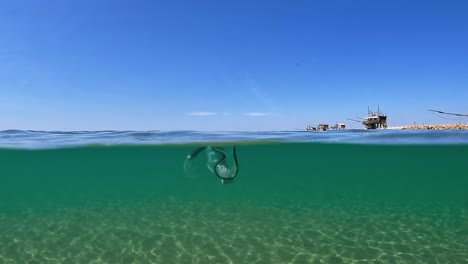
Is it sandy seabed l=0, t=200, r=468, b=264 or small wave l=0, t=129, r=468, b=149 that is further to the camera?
small wave l=0, t=129, r=468, b=149

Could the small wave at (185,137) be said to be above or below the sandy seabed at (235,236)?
above

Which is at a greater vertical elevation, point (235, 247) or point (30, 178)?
point (235, 247)

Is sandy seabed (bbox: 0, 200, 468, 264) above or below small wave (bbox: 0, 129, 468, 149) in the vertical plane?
below

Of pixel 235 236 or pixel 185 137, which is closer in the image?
pixel 235 236

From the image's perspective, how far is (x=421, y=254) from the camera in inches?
334

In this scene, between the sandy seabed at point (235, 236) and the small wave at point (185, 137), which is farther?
the small wave at point (185, 137)

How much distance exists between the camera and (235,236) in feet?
33.1

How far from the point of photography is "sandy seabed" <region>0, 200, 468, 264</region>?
8.39 meters

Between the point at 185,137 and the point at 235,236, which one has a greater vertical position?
the point at 185,137

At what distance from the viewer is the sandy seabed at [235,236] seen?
8.39 meters

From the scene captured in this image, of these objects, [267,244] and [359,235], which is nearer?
[267,244]

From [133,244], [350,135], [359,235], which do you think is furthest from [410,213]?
[133,244]

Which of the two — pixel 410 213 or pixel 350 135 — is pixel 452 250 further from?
pixel 350 135

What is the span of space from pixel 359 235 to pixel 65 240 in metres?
9.76
